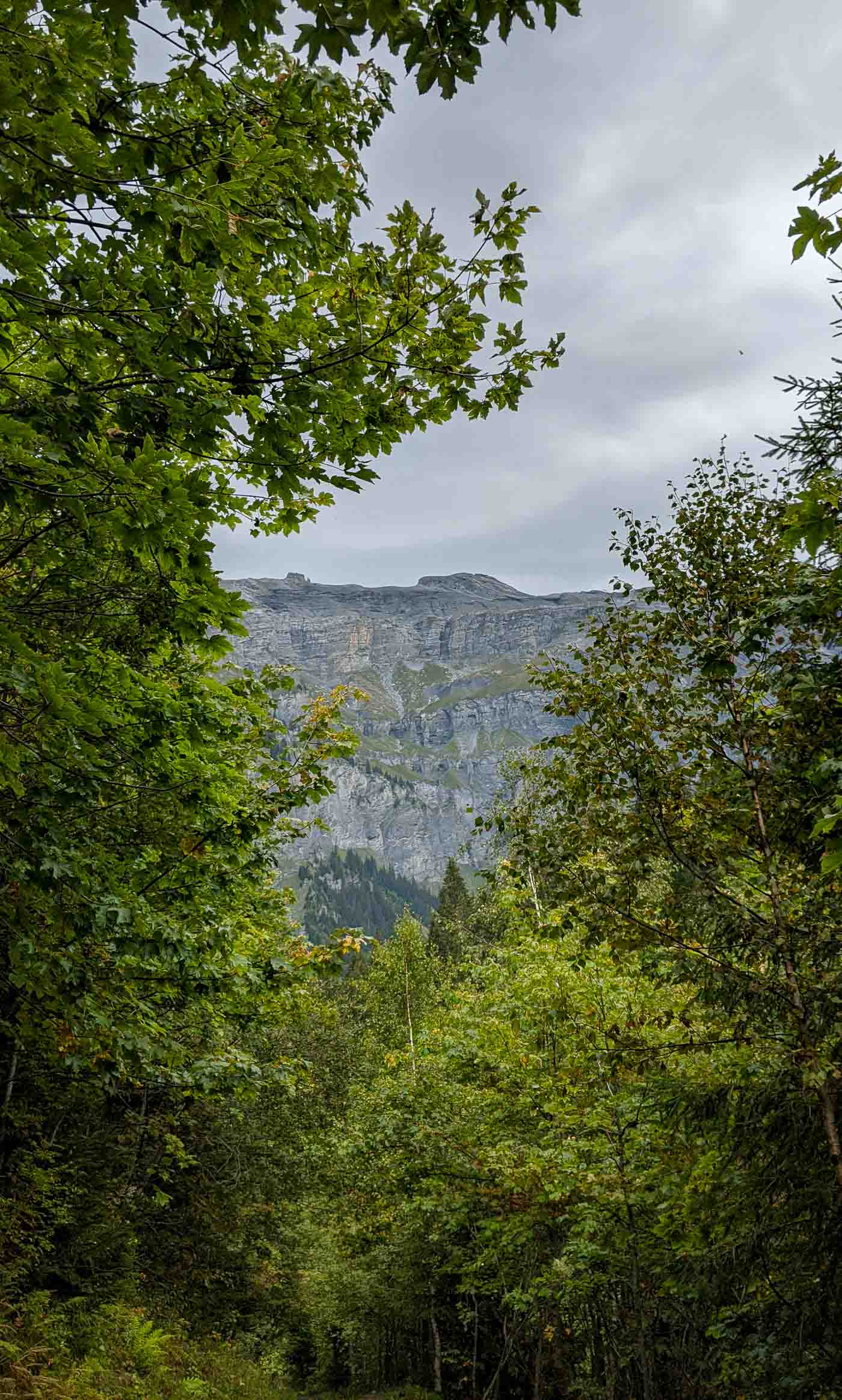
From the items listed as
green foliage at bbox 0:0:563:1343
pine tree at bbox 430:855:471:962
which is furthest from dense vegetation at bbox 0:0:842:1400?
pine tree at bbox 430:855:471:962

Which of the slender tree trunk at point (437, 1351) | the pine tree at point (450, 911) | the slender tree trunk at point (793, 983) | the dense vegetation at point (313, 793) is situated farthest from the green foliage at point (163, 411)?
the pine tree at point (450, 911)

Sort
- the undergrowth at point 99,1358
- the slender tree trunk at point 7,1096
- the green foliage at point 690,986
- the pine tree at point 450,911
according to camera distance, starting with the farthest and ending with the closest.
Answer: the pine tree at point 450,911 → the slender tree trunk at point 7,1096 → the undergrowth at point 99,1358 → the green foliage at point 690,986

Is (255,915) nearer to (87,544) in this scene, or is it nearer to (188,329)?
(87,544)

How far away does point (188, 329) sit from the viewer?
328 cm

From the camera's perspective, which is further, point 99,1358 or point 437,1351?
point 437,1351

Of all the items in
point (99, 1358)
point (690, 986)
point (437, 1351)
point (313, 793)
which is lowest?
point (437, 1351)

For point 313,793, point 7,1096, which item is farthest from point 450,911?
point 313,793

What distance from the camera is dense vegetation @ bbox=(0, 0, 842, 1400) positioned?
3188mm

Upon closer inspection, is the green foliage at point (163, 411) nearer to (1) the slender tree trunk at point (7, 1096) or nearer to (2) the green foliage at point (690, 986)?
(1) the slender tree trunk at point (7, 1096)

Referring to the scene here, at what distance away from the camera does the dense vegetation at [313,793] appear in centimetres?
319

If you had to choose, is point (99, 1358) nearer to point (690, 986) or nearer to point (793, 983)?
point (690, 986)

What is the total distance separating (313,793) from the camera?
741cm

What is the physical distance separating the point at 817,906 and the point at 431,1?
6569 mm

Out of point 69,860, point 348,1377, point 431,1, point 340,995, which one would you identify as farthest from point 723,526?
point 340,995
